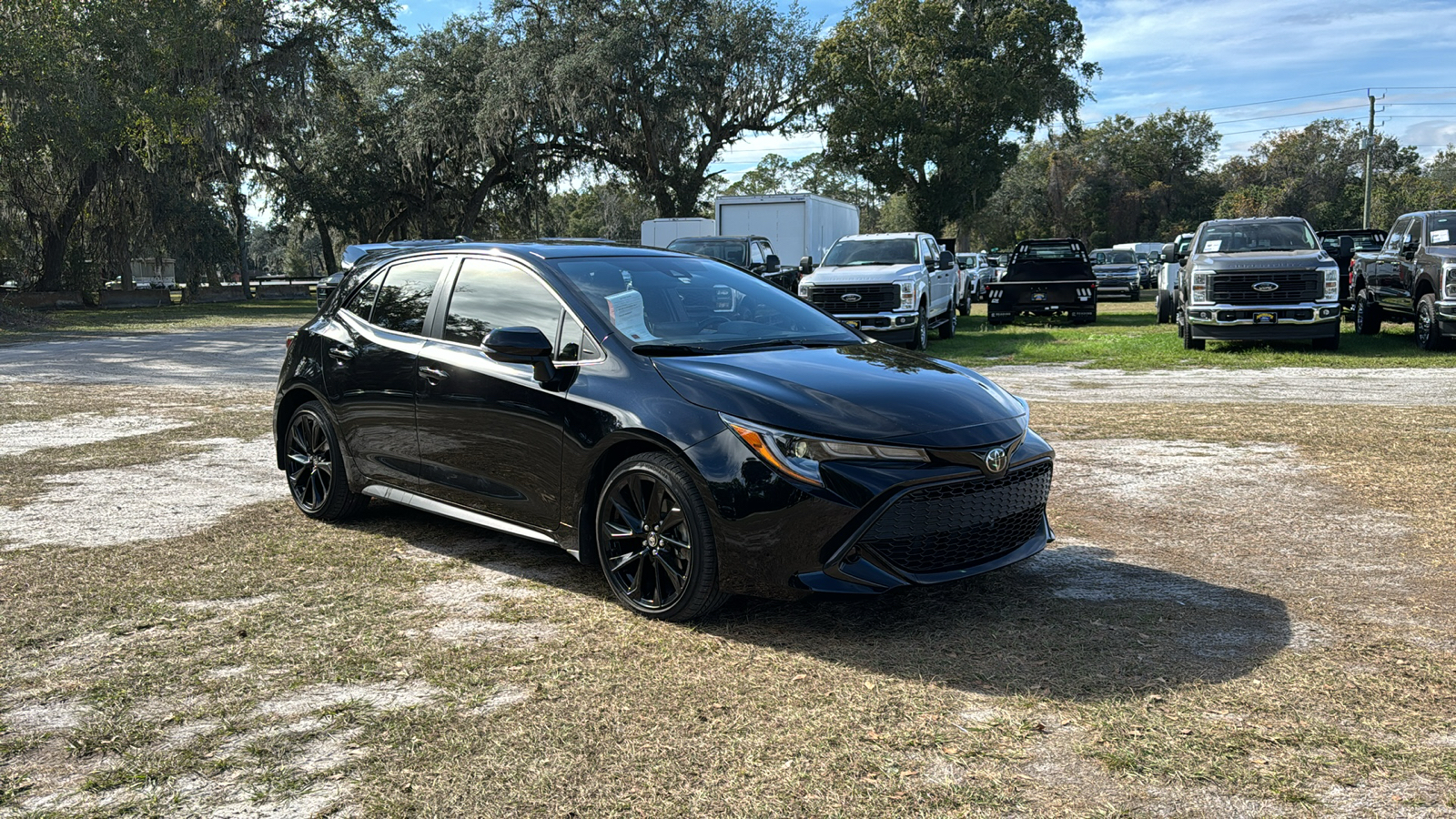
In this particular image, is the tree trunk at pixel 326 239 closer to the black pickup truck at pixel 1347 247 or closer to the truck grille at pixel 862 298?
the truck grille at pixel 862 298

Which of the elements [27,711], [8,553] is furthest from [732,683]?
[8,553]

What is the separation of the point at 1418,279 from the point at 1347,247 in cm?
749

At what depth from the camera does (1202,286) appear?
1717 cm

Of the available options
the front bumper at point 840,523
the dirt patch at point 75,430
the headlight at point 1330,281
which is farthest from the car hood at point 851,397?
the headlight at point 1330,281

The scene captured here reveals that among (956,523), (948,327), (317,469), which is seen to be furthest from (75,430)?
(948,327)

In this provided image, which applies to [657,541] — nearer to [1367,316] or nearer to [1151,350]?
[1151,350]

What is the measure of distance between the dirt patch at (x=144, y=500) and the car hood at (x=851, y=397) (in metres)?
3.53

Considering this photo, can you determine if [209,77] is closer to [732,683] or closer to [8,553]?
[8,553]

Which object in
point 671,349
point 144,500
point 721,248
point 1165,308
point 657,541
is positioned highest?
point 721,248

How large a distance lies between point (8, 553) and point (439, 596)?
8.38ft

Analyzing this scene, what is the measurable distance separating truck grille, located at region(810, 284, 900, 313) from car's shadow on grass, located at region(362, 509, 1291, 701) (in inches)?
514

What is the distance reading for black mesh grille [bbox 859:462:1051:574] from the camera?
14.6 ft

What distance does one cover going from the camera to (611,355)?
507cm

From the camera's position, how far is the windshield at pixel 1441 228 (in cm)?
1673
